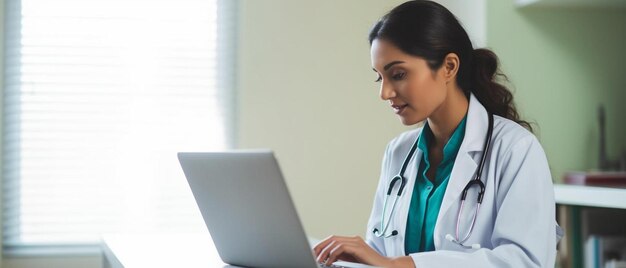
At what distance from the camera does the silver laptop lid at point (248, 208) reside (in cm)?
123

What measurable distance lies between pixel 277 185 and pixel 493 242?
1.62 feet

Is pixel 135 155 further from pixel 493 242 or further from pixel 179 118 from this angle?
pixel 493 242

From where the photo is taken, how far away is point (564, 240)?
2.63 metres

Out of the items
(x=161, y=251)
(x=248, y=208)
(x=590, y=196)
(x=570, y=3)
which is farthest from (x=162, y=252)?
(x=570, y=3)

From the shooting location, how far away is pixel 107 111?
319 cm

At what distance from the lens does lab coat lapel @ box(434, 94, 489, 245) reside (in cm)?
160

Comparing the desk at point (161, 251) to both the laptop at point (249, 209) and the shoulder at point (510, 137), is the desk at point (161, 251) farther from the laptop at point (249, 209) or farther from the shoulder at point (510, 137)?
the shoulder at point (510, 137)

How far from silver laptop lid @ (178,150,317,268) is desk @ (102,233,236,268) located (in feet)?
0.26

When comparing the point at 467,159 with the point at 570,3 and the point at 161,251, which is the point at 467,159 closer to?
the point at 161,251

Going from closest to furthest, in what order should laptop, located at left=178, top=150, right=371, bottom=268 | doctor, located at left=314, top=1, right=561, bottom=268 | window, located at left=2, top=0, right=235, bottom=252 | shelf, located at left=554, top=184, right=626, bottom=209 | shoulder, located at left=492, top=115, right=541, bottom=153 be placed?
laptop, located at left=178, top=150, right=371, bottom=268 < doctor, located at left=314, top=1, right=561, bottom=268 < shoulder, located at left=492, top=115, right=541, bottom=153 < shelf, located at left=554, top=184, right=626, bottom=209 < window, located at left=2, top=0, right=235, bottom=252

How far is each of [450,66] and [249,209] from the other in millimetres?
592

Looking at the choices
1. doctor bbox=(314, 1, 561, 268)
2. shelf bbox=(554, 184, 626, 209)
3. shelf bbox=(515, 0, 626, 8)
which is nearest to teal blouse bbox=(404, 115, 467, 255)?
doctor bbox=(314, 1, 561, 268)

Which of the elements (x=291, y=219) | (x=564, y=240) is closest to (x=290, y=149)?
(x=564, y=240)

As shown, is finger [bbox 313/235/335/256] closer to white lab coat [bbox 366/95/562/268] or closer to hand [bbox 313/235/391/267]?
hand [bbox 313/235/391/267]
